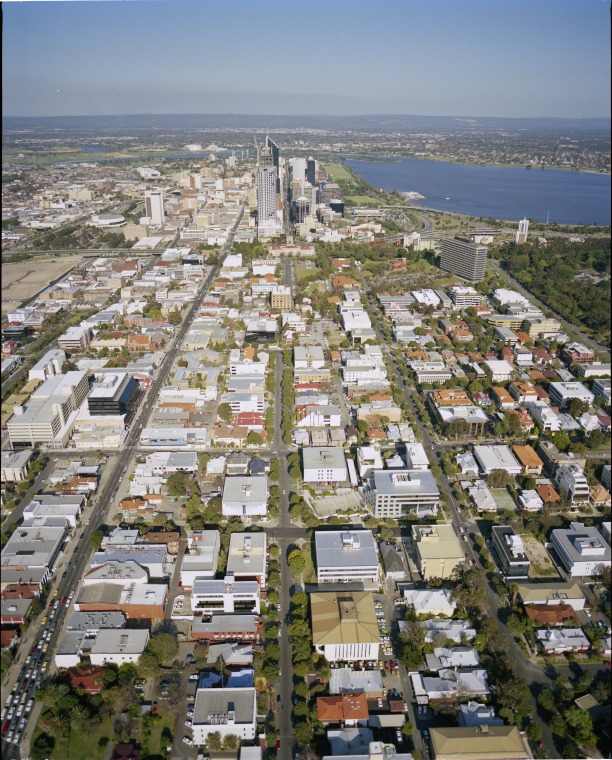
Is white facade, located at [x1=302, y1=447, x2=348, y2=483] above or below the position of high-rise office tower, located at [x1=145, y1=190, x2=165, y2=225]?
below

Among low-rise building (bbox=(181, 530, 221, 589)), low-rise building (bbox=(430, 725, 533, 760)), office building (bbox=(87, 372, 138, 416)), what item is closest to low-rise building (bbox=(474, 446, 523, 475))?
low-rise building (bbox=(430, 725, 533, 760))

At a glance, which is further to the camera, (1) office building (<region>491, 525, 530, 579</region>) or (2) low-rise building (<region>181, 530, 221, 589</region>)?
(1) office building (<region>491, 525, 530, 579</region>)

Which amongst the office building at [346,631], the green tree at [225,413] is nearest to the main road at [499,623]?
the office building at [346,631]

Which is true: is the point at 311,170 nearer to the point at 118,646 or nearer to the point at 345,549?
the point at 345,549

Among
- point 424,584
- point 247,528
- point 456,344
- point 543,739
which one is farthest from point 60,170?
point 543,739

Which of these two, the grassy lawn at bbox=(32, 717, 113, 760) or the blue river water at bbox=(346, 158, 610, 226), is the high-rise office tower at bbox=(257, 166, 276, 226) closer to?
the blue river water at bbox=(346, 158, 610, 226)

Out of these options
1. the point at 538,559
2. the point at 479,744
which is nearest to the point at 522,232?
the point at 538,559
